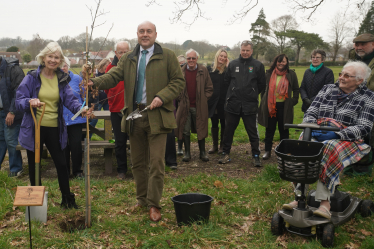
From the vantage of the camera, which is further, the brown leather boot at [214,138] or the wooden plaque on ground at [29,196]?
the brown leather boot at [214,138]

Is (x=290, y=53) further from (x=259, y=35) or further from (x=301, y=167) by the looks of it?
(x=301, y=167)

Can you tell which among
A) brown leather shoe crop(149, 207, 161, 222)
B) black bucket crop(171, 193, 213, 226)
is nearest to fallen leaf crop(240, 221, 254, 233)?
black bucket crop(171, 193, 213, 226)

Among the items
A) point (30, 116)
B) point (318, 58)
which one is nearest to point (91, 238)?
point (30, 116)

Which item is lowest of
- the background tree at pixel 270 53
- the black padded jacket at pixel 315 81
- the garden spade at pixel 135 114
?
the garden spade at pixel 135 114

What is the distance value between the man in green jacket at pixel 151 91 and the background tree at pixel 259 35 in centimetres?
6309

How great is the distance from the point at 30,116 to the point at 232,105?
13.7ft

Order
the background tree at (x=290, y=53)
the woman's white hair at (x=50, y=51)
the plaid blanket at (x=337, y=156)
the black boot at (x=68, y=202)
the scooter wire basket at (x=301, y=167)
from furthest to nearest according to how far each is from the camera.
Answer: the background tree at (x=290, y=53) < the black boot at (x=68, y=202) < the woman's white hair at (x=50, y=51) < the plaid blanket at (x=337, y=156) < the scooter wire basket at (x=301, y=167)

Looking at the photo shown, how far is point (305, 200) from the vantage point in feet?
12.9

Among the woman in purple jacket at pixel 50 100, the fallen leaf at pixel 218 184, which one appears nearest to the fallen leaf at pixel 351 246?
the fallen leaf at pixel 218 184

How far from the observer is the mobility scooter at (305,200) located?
3676 millimetres

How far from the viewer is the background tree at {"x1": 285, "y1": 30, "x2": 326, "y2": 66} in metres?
76.4

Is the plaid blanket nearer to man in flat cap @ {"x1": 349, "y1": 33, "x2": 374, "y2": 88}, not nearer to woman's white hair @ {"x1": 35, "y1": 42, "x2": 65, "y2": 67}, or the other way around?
man in flat cap @ {"x1": 349, "y1": 33, "x2": 374, "y2": 88}

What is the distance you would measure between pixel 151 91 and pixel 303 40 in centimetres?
7896

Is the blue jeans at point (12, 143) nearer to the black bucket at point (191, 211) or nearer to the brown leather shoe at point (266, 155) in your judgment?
the black bucket at point (191, 211)
